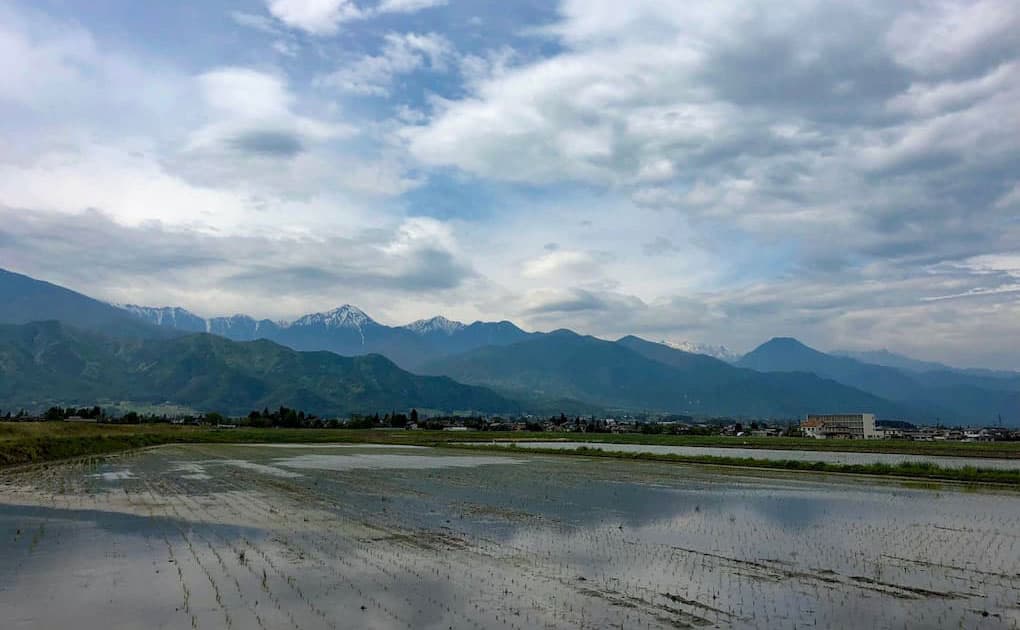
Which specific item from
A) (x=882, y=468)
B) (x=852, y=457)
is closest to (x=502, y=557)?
(x=882, y=468)

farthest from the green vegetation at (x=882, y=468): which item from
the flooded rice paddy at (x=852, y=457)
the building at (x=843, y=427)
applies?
the building at (x=843, y=427)

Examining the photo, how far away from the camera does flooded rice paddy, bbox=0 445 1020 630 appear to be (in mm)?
11133

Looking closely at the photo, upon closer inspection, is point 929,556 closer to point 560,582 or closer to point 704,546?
point 704,546

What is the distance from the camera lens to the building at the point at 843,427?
11966 cm

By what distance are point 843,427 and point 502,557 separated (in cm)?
13251

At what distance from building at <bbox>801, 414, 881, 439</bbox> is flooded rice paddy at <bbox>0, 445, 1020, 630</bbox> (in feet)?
322

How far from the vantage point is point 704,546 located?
17.3 m

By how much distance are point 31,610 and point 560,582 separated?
Answer: 30.1ft

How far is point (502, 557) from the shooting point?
1557cm

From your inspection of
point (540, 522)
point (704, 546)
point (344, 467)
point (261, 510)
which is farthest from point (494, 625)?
point (344, 467)

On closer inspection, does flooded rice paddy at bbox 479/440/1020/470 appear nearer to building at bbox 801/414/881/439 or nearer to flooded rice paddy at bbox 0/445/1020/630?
flooded rice paddy at bbox 0/445/1020/630

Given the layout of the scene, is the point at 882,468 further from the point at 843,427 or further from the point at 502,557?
the point at 843,427

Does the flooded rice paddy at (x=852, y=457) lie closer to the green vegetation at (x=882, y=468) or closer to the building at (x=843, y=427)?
the green vegetation at (x=882, y=468)

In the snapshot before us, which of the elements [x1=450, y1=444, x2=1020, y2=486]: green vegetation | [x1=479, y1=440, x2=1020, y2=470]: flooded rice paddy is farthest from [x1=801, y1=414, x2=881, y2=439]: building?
[x1=450, y1=444, x2=1020, y2=486]: green vegetation
